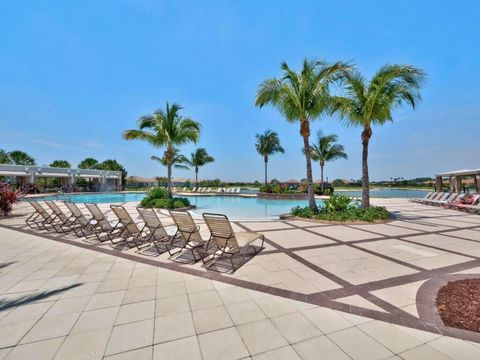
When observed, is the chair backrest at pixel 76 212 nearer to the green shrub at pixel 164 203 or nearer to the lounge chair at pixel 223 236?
the lounge chair at pixel 223 236

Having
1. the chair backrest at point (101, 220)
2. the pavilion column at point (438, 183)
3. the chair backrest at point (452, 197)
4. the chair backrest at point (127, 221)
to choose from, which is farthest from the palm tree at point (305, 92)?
the pavilion column at point (438, 183)

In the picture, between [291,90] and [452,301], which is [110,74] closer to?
[291,90]

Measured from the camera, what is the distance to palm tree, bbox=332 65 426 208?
32.8 feet

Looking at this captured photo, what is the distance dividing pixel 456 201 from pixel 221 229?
1759 centimetres

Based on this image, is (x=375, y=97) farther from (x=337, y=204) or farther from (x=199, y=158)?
(x=199, y=158)

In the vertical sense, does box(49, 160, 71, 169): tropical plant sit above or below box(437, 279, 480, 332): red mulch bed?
above

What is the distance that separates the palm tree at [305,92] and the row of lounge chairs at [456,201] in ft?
30.4

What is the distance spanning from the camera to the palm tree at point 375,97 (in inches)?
394

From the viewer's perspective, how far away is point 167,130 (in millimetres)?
14922

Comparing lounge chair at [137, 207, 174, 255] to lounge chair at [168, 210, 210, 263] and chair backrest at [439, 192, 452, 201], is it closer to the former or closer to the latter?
lounge chair at [168, 210, 210, 263]

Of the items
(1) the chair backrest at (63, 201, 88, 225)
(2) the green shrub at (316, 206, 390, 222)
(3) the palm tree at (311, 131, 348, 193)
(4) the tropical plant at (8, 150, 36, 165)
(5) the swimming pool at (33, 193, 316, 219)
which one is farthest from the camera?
(4) the tropical plant at (8, 150, 36, 165)

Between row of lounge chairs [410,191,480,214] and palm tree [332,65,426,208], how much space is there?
691cm

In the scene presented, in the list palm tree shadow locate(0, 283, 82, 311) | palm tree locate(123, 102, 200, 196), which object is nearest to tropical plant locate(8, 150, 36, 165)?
palm tree locate(123, 102, 200, 196)

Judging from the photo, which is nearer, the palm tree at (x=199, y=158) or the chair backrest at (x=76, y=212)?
the chair backrest at (x=76, y=212)
